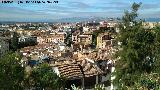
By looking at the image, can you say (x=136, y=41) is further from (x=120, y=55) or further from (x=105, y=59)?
(x=105, y=59)

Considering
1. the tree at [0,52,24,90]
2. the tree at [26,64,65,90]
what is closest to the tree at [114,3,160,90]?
the tree at [26,64,65,90]

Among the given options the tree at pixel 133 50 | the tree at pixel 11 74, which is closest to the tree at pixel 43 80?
the tree at pixel 11 74

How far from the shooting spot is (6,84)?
855 inches

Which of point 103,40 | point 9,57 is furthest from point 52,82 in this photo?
point 103,40

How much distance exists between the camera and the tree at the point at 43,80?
2567cm

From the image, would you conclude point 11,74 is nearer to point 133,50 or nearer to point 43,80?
point 43,80

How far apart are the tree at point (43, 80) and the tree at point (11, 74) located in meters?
1.23

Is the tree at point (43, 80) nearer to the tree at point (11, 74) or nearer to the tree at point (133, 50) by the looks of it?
the tree at point (11, 74)

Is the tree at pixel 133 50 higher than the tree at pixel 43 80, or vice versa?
the tree at pixel 133 50

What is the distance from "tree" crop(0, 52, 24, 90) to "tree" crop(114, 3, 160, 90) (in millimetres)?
5992

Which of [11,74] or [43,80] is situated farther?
[43,80]

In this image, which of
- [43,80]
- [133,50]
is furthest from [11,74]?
[133,50]

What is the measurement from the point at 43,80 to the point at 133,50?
629cm

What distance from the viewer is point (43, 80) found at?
Result: 25766 millimetres
